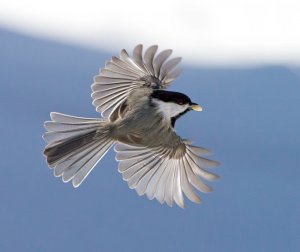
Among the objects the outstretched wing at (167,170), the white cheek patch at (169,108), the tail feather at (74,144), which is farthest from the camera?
the outstretched wing at (167,170)

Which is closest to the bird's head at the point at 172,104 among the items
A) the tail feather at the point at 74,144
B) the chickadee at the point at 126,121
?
the chickadee at the point at 126,121

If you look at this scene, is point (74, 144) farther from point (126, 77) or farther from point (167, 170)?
point (167, 170)

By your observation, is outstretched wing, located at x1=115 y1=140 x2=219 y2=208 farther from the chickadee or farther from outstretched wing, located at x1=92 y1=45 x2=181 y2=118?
outstretched wing, located at x1=92 y1=45 x2=181 y2=118

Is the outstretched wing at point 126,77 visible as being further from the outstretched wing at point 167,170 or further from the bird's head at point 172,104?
the outstretched wing at point 167,170

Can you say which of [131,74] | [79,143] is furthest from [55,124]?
[131,74]

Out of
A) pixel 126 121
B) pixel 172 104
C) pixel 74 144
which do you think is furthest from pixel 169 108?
pixel 74 144

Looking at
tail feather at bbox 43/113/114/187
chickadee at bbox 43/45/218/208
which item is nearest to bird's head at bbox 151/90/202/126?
chickadee at bbox 43/45/218/208
